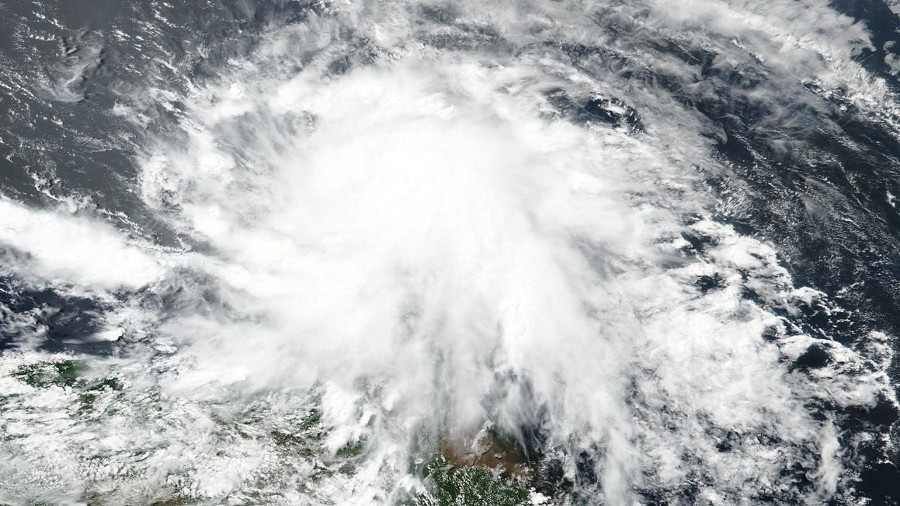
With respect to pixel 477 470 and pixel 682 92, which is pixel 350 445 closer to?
pixel 477 470

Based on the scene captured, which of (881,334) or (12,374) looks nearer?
(12,374)

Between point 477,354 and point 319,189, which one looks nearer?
point 477,354

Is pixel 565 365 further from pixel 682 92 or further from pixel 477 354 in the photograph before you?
pixel 682 92

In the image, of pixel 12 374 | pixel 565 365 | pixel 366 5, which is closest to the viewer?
pixel 12 374

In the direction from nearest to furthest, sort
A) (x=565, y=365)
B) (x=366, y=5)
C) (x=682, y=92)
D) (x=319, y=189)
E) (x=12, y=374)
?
(x=12, y=374)
(x=565, y=365)
(x=319, y=189)
(x=682, y=92)
(x=366, y=5)

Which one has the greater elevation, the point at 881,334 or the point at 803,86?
the point at 803,86

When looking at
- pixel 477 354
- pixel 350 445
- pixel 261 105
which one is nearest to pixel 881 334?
pixel 477 354

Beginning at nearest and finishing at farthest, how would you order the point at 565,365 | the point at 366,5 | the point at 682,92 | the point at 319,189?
the point at 565,365, the point at 319,189, the point at 682,92, the point at 366,5

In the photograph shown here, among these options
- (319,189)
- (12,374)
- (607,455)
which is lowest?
(12,374)

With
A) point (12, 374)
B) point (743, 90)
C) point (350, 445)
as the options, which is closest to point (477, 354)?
point (350, 445)
